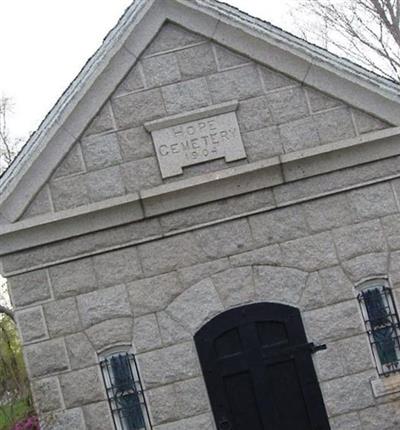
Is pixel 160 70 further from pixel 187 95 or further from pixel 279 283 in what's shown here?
pixel 279 283

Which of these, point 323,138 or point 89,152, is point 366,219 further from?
point 89,152

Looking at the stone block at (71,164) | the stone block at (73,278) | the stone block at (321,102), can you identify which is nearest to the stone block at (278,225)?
the stone block at (321,102)

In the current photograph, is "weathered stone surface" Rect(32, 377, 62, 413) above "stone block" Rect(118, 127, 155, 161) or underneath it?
underneath

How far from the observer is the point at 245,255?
810 cm

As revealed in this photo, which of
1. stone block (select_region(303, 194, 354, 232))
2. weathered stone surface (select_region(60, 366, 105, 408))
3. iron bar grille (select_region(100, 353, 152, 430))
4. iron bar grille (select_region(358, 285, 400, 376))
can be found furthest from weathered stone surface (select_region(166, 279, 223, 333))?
iron bar grille (select_region(358, 285, 400, 376))

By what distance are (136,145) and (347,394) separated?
3.25 metres

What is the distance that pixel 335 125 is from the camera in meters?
8.18

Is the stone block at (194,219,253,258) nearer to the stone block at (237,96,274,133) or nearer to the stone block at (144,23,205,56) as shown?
the stone block at (237,96,274,133)

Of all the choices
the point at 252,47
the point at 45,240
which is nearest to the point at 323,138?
the point at 252,47

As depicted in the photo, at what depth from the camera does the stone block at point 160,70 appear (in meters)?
8.20

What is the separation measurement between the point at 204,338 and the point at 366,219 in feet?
6.68

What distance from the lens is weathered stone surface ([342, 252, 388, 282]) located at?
811 centimetres

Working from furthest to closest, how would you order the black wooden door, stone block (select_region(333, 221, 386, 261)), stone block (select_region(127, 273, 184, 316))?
stone block (select_region(333, 221, 386, 261)) → stone block (select_region(127, 273, 184, 316)) → the black wooden door

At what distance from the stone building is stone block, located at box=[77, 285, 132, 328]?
0.01 metres
